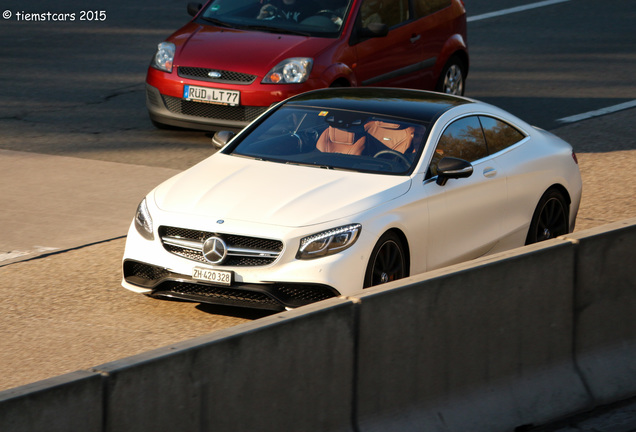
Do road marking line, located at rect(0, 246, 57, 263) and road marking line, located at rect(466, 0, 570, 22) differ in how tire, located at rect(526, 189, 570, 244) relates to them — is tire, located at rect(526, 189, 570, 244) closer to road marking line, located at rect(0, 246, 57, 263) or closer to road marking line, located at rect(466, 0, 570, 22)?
road marking line, located at rect(0, 246, 57, 263)

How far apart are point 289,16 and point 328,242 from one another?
638cm

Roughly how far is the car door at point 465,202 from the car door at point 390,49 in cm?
435

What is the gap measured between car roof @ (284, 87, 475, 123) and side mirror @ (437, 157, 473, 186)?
1.81ft

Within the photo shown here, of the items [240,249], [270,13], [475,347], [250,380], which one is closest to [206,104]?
[270,13]

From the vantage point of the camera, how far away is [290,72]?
12219 mm

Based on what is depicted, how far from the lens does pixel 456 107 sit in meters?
8.68

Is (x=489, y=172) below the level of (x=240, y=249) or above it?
above

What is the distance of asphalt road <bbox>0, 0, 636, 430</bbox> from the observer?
7.41m

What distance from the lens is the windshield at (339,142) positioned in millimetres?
8102

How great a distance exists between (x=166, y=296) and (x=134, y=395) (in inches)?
119

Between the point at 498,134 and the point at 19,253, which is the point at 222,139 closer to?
the point at 19,253

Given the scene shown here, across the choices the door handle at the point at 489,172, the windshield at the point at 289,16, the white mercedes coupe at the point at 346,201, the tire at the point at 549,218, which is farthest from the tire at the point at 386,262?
the windshield at the point at 289,16

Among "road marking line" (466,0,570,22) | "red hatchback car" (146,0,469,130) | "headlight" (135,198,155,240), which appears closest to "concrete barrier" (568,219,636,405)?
"headlight" (135,198,155,240)

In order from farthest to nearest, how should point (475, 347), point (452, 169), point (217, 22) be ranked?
point (217, 22)
point (452, 169)
point (475, 347)
